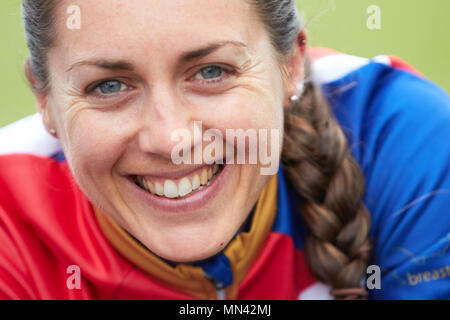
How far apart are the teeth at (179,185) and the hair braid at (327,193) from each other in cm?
30

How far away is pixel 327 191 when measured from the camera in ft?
4.02

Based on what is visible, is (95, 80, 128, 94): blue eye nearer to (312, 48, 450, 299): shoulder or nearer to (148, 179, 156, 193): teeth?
(148, 179, 156, 193): teeth

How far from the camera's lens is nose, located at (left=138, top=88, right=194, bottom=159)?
0.86 meters

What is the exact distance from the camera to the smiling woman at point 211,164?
2.84 feet

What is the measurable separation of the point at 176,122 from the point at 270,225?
44 centimetres

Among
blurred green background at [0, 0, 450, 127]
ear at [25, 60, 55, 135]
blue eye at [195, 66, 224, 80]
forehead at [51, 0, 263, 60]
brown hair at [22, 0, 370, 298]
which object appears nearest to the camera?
forehead at [51, 0, 263, 60]

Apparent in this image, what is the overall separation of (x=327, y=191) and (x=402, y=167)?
18 cm

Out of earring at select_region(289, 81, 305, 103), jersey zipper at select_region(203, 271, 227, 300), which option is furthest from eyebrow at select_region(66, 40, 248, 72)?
jersey zipper at select_region(203, 271, 227, 300)

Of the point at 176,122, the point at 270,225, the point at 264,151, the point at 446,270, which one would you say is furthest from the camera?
the point at 270,225

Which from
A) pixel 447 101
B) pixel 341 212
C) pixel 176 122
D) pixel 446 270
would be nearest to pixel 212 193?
pixel 176 122

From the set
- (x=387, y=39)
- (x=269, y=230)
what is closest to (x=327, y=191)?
(x=269, y=230)

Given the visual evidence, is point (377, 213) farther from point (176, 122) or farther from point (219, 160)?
point (176, 122)

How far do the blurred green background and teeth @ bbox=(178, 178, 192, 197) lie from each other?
1.08m
